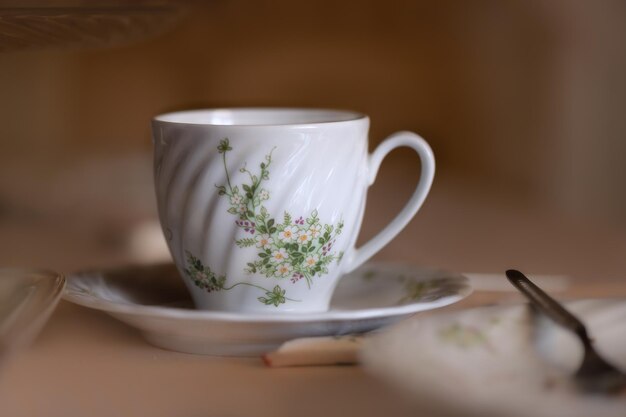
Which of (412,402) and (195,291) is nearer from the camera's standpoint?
(412,402)

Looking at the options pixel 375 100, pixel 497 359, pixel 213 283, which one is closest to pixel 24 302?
pixel 213 283

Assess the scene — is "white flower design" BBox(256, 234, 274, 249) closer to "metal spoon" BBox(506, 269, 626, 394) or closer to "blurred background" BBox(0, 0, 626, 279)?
"metal spoon" BBox(506, 269, 626, 394)

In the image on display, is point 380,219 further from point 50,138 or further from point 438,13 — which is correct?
point 50,138

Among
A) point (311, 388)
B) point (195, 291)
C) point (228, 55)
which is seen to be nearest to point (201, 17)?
point (228, 55)

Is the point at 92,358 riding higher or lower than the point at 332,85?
lower

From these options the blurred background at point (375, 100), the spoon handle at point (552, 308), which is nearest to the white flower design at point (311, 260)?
the spoon handle at point (552, 308)

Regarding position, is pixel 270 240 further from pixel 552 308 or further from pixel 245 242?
pixel 552 308
